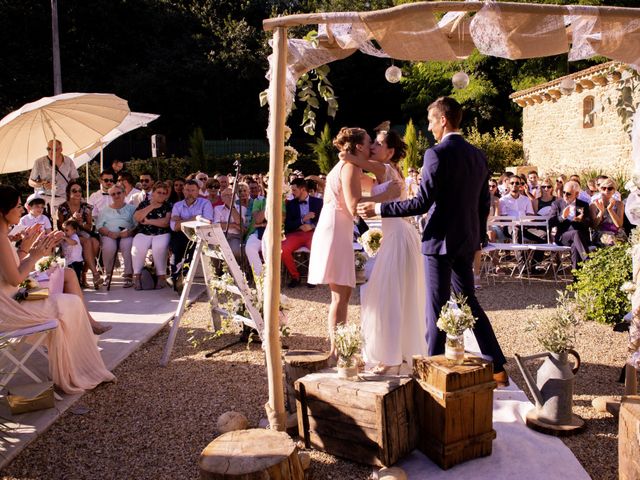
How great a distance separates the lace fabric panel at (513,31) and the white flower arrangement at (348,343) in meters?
1.77

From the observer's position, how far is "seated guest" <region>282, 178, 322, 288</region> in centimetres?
876

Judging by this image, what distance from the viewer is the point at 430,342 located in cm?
404

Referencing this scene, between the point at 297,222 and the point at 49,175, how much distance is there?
369 centimetres

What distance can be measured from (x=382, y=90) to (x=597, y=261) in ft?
85.0

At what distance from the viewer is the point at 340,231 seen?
4.51 meters

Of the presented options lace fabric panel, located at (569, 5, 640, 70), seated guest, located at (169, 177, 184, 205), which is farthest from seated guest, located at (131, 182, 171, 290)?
lace fabric panel, located at (569, 5, 640, 70)

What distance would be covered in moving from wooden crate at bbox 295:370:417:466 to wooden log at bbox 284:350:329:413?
9.7 inches

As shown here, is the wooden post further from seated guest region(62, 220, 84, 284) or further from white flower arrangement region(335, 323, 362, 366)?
seated guest region(62, 220, 84, 284)

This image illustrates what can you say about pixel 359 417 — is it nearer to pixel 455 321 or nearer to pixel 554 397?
pixel 455 321

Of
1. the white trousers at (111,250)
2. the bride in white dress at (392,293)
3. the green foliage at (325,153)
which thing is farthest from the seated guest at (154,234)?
the green foliage at (325,153)

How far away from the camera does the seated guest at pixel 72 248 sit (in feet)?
26.2

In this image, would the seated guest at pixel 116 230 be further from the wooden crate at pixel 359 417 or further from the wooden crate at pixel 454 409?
the wooden crate at pixel 454 409

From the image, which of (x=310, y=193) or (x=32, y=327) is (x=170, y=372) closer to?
(x=32, y=327)

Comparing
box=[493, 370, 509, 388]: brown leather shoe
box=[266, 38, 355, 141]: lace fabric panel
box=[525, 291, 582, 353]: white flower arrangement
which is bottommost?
box=[493, 370, 509, 388]: brown leather shoe
